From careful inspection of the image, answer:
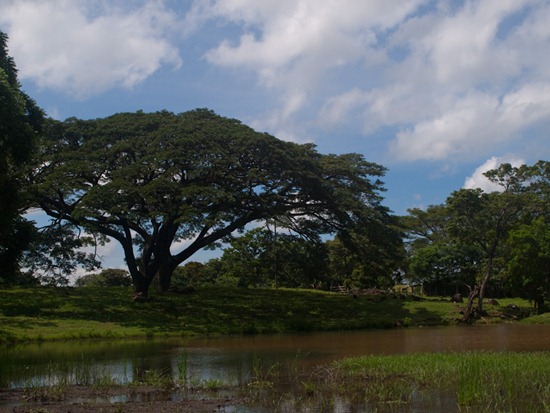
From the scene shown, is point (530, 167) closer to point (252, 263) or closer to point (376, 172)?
point (376, 172)

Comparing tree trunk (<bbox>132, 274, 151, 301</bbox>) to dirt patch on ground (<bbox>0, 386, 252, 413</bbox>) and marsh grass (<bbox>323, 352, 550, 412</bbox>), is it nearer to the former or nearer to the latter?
marsh grass (<bbox>323, 352, 550, 412</bbox>)

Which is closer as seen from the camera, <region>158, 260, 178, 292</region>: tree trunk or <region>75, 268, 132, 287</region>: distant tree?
<region>158, 260, 178, 292</region>: tree trunk

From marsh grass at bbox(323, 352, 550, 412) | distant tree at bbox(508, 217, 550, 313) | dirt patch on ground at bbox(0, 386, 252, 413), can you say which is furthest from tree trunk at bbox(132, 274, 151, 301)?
distant tree at bbox(508, 217, 550, 313)

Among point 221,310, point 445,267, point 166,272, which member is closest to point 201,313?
point 221,310

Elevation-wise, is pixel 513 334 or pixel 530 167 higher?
pixel 530 167

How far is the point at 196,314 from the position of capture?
3256 centimetres

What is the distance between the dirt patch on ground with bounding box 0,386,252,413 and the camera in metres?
10.3

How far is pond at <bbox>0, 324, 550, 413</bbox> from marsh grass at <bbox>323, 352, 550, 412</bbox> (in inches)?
25.1

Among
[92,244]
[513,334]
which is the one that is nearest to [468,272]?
[513,334]

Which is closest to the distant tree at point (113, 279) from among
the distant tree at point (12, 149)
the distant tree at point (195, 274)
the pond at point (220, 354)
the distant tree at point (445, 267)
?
the distant tree at point (195, 274)

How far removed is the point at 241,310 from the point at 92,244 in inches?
382

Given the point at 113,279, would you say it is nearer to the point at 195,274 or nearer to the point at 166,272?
the point at 195,274

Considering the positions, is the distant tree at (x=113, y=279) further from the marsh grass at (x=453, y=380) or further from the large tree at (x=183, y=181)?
the marsh grass at (x=453, y=380)

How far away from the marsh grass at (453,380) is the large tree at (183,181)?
17379 mm
